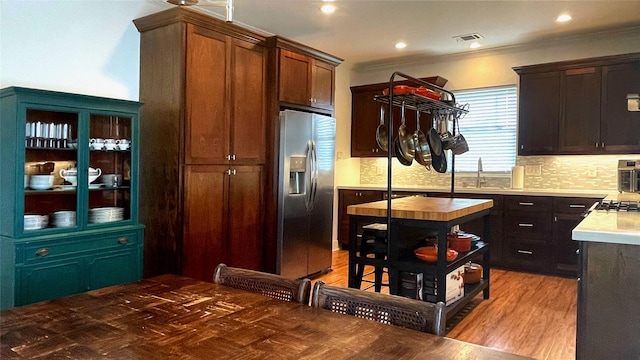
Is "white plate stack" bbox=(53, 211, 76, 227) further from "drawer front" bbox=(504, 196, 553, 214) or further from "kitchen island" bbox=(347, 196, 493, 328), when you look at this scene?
"drawer front" bbox=(504, 196, 553, 214)

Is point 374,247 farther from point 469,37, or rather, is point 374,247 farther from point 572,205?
point 469,37

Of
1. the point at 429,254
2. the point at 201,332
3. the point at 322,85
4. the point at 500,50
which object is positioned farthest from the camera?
the point at 500,50

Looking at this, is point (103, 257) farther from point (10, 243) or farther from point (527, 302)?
point (527, 302)

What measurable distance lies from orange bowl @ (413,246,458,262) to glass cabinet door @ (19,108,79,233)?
2.36 metres

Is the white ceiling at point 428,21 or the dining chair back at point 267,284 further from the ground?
the white ceiling at point 428,21

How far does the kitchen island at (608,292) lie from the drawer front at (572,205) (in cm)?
275

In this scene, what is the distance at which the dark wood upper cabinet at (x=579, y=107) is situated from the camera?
4613 millimetres

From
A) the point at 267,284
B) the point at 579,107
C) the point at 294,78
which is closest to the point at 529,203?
the point at 579,107

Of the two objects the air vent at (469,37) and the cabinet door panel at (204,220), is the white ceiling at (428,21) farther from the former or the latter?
the cabinet door panel at (204,220)

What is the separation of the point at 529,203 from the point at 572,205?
41 centimetres

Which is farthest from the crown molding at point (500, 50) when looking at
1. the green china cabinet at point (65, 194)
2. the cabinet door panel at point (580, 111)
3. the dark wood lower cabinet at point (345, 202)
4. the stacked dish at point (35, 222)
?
the stacked dish at point (35, 222)

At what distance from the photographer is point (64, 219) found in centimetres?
300

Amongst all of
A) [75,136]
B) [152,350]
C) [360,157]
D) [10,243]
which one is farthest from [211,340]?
[360,157]

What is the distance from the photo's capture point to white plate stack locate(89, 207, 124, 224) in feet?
10.4
